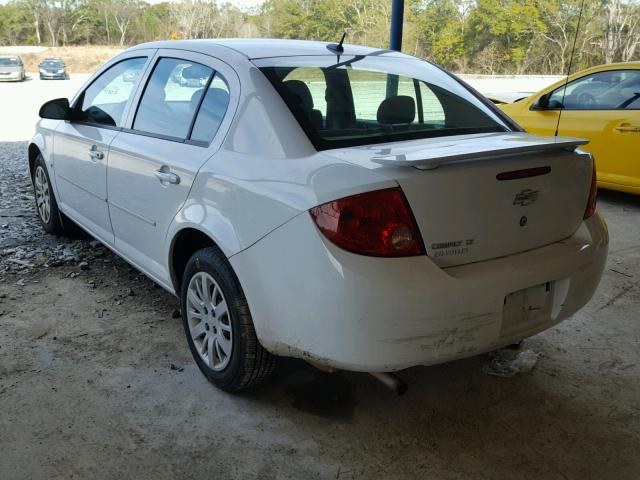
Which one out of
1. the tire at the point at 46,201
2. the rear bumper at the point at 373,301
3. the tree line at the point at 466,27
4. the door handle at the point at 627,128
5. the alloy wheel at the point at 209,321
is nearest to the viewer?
the rear bumper at the point at 373,301

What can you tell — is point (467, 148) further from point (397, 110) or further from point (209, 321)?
point (209, 321)

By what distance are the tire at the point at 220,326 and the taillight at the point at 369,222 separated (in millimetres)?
618

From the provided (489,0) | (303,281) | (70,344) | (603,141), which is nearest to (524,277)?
(303,281)

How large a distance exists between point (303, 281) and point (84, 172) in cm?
229

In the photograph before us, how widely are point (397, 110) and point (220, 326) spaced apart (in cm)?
131

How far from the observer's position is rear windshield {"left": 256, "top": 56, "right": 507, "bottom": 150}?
2488 mm

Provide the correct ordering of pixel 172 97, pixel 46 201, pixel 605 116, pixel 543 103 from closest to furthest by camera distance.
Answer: pixel 172 97 → pixel 46 201 → pixel 605 116 → pixel 543 103

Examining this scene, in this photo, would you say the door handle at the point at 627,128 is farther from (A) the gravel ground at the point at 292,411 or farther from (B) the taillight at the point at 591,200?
(B) the taillight at the point at 591,200

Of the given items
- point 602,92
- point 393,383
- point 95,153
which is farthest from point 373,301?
point 602,92

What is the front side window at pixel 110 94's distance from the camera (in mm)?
3428

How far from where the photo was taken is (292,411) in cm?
258

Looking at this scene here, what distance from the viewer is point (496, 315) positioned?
2.14m

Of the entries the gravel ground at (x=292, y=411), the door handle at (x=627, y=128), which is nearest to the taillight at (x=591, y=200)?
the gravel ground at (x=292, y=411)

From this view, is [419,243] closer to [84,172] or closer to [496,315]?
Answer: [496,315]
